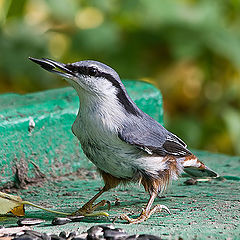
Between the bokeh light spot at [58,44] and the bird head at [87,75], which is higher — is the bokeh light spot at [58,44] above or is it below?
above

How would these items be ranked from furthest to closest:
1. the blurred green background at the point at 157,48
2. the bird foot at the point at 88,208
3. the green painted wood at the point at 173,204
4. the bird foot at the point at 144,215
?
1. the blurred green background at the point at 157,48
2. the bird foot at the point at 88,208
3. the bird foot at the point at 144,215
4. the green painted wood at the point at 173,204

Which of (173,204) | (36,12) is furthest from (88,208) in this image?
(36,12)

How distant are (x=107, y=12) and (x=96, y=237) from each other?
Answer: 4.82 meters

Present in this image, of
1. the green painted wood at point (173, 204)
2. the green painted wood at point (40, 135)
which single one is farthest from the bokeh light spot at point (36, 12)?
the green painted wood at point (173, 204)

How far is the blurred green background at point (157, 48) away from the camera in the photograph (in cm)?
710

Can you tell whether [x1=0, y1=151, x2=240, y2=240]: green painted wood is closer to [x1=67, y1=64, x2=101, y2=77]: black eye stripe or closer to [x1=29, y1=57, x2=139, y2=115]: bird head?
[x1=29, y1=57, x2=139, y2=115]: bird head

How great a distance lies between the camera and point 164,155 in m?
3.83

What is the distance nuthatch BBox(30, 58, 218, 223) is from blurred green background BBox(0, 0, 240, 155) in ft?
11.2

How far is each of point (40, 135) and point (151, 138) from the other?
1.26 meters

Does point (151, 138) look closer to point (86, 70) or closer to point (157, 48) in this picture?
point (86, 70)

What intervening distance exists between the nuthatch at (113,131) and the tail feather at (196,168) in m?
0.40

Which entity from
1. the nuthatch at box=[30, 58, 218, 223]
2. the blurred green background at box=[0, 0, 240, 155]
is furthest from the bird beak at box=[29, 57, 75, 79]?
the blurred green background at box=[0, 0, 240, 155]

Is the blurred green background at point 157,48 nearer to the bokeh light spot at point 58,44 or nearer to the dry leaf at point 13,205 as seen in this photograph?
the bokeh light spot at point 58,44

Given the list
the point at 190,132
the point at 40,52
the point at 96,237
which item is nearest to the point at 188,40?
the point at 190,132
